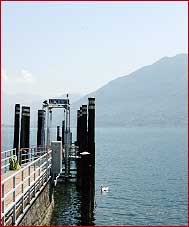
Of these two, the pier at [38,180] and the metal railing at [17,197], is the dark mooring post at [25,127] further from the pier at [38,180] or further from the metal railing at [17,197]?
the metal railing at [17,197]

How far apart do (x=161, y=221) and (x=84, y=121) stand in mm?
8719

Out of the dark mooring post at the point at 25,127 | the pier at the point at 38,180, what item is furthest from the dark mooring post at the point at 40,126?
the dark mooring post at the point at 25,127

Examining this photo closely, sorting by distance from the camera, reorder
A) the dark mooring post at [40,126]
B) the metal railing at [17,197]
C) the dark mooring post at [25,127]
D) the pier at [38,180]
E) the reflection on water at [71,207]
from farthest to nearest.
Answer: the dark mooring post at [40,126]
the dark mooring post at [25,127]
the reflection on water at [71,207]
the pier at [38,180]
the metal railing at [17,197]

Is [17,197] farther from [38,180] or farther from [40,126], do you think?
[40,126]

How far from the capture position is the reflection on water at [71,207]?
19.3 metres

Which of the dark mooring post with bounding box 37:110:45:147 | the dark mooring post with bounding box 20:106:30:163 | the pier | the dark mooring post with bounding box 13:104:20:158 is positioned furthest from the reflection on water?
the dark mooring post with bounding box 37:110:45:147

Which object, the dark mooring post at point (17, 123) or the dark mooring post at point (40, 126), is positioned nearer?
the dark mooring post at point (17, 123)

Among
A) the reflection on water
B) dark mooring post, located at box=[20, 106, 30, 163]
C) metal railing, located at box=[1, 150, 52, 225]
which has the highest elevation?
dark mooring post, located at box=[20, 106, 30, 163]

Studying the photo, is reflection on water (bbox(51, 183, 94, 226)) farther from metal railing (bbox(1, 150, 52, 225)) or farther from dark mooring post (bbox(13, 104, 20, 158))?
dark mooring post (bbox(13, 104, 20, 158))

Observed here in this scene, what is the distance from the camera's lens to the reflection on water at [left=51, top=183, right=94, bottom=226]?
19281 millimetres

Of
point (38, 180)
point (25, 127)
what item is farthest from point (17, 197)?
point (25, 127)

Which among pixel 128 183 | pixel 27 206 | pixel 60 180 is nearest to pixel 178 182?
pixel 128 183

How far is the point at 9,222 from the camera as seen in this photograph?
40.1ft

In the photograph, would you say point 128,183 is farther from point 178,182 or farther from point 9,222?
point 9,222
